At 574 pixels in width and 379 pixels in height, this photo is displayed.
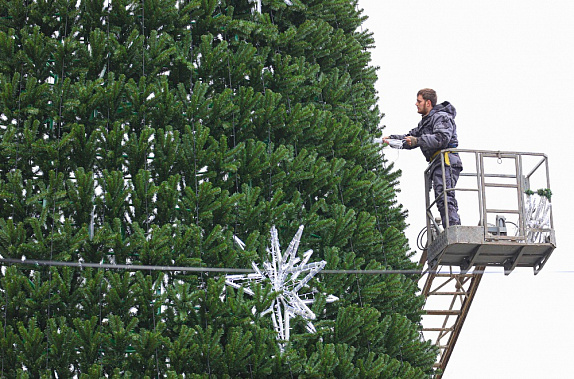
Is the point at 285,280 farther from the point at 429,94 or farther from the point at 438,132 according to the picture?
the point at 429,94

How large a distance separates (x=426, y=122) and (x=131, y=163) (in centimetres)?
433

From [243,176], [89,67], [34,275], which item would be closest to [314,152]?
[243,176]

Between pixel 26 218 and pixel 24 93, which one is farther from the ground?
pixel 24 93

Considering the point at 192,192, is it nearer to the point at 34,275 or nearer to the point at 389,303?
the point at 34,275

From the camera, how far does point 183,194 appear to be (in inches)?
591

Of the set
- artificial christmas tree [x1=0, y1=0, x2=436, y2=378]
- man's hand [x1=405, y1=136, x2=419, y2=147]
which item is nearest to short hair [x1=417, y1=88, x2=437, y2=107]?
man's hand [x1=405, y1=136, x2=419, y2=147]

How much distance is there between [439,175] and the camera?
15.7 meters

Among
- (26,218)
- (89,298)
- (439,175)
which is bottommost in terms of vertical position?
(89,298)

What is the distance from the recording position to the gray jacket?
15.8 metres

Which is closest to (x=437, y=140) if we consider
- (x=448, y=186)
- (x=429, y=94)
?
(x=448, y=186)

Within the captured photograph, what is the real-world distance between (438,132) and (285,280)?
121 inches

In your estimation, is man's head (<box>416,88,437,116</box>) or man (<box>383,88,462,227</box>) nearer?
man (<box>383,88,462,227</box>)

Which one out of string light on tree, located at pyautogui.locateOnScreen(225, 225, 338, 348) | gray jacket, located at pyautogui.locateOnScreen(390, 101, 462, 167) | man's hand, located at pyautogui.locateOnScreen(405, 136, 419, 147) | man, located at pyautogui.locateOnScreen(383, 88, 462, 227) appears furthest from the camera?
man's hand, located at pyautogui.locateOnScreen(405, 136, 419, 147)

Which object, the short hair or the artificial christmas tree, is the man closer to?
the short hair
